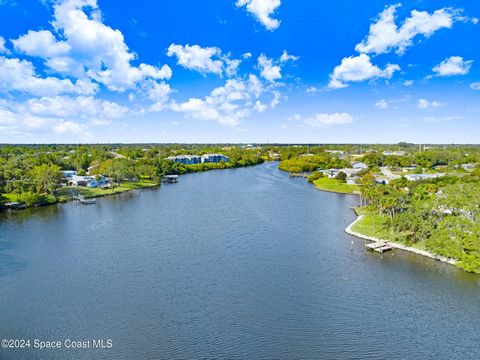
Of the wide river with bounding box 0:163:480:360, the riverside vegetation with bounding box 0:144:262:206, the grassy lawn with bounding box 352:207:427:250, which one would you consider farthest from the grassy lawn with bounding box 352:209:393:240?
the riverside vegetation with bounding box 0:144:262:206

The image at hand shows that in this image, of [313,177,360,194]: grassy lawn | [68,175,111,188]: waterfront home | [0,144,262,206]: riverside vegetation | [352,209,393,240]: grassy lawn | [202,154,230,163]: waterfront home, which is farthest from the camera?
[202,154,230,163]: waterfront home

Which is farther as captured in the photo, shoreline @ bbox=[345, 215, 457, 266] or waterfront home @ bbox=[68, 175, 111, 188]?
waterfront home @ bbox=[68, 175, 111, 188]

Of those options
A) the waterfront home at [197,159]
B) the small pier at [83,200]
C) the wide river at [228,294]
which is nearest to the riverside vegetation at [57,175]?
the small pier at [83,200]

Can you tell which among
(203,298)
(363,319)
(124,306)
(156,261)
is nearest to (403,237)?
(363,319)

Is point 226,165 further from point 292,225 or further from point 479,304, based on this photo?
point 479,304

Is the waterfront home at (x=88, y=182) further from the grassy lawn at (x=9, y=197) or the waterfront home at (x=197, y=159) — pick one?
the waterfront home at (x=197, y=159)

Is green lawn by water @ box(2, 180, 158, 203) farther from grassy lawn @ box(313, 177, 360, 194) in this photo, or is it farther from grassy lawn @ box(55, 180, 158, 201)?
grassy lawn @ box(313, 177, 360, 194)

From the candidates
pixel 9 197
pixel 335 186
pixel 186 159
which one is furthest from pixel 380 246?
pixel 186 159

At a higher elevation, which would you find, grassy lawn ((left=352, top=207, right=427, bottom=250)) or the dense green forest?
the dense green forest
